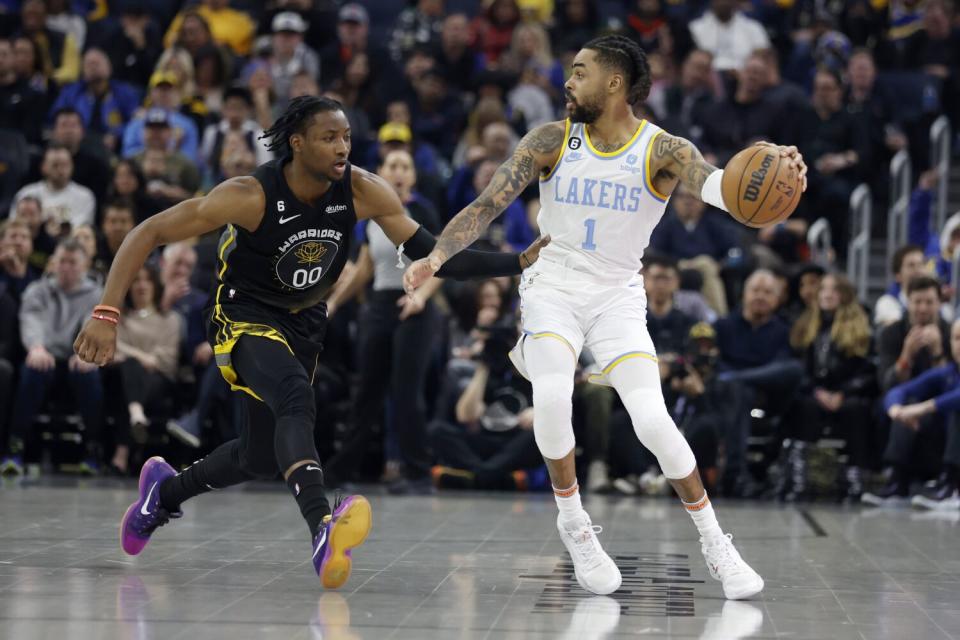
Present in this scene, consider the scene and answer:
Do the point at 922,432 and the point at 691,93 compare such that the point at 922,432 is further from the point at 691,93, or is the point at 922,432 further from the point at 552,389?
the point at 552,389

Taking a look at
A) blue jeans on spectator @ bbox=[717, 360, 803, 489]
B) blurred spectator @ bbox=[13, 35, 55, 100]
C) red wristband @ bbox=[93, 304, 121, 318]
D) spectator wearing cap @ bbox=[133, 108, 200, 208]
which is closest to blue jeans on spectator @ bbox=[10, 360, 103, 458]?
spectator wearing cap @ bbox=[133, 108, 200, 208]

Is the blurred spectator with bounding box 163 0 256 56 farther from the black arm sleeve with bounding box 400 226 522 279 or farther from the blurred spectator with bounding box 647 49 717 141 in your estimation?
the black arm sleeve with bounding box 400 226 522 279

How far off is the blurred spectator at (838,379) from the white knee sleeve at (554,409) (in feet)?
17.2

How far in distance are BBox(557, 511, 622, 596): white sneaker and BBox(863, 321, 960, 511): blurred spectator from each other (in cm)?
505

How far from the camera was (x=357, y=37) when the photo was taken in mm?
15516

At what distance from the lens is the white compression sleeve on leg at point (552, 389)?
580 cm

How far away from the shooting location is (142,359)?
36.4ft

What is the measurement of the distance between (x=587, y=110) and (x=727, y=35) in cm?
993

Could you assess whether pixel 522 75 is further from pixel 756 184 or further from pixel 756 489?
pixel 756 184

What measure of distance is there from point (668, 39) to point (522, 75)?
1.69 metres

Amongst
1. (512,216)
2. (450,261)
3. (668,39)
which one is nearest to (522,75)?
(668,39)

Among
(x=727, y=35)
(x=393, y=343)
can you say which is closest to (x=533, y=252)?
(x=393, y=343)

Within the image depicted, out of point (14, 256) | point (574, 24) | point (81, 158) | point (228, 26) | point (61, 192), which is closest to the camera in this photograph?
point (14, 256)

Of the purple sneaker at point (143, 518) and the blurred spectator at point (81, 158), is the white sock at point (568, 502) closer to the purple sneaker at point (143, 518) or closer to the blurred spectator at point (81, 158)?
the purple sneaker at point (143, 518)
